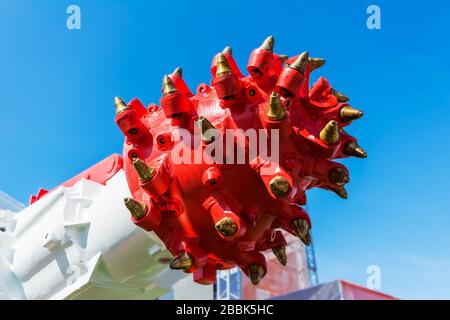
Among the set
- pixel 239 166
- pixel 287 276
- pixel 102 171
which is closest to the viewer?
pixel 239 166

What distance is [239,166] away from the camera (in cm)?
271

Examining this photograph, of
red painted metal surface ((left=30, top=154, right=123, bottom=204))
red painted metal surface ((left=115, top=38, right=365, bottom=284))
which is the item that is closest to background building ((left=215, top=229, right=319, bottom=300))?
red painted metal surface ((left=30, top=154, right=123, bottom=204))

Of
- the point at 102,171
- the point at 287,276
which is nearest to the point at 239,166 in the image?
the point at 102,171

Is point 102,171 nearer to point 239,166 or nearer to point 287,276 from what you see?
point 239,166

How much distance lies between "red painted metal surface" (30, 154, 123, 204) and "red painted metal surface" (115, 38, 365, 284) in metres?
1.00

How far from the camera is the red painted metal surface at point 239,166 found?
2676 millimetres

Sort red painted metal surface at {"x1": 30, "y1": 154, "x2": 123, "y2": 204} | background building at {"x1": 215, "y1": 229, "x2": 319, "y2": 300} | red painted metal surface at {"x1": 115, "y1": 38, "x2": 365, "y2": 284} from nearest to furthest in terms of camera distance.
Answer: red painted metal surface at {"x1": 115, "y1": 38, "x2": 365, "y2": 284}
red painted metal surface at {"x1": 30, "y1": 154, "x2": 123, "y2": 204}
background building at {"x1": 215, "y1": 229, "x2": 319, "y2": 300}

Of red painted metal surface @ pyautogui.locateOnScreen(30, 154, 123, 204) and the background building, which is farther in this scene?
the background building

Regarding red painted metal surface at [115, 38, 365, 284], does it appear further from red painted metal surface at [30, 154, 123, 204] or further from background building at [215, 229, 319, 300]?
background building at [215, 229, 319, 300]

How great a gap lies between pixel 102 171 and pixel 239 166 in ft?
5.61

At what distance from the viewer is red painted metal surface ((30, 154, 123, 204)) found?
13.2ft

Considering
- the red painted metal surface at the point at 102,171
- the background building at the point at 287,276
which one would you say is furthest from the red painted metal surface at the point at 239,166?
the background building at the point at 287,276

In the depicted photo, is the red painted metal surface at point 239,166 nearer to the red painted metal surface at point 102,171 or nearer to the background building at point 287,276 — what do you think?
the red painted metal surface at point 102,171

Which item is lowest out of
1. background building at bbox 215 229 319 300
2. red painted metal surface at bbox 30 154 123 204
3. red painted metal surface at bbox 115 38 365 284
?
red painted metal surface at bbox 115 38 365 284
